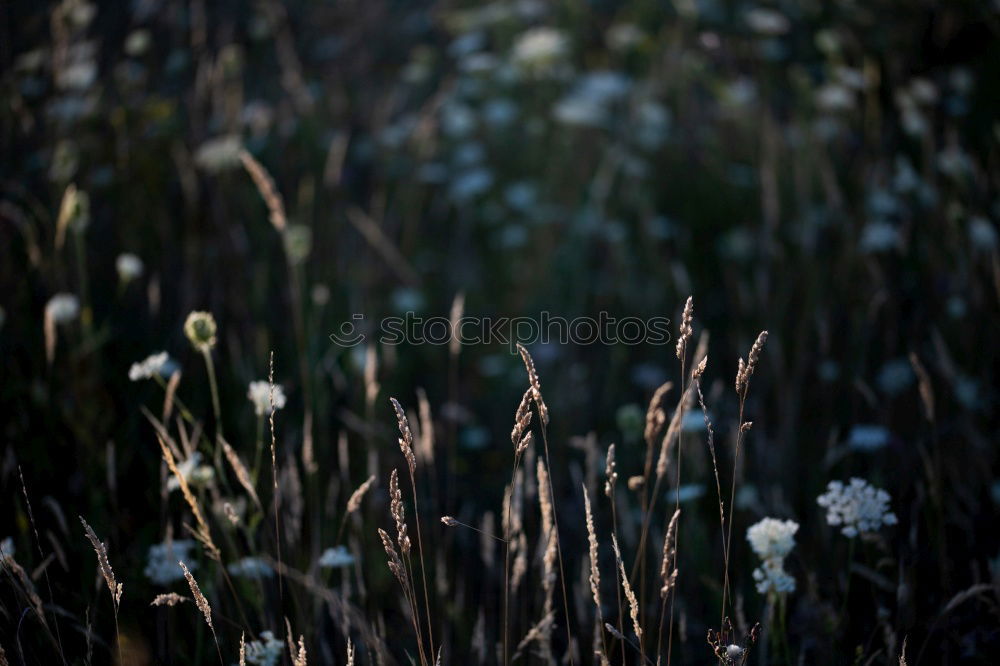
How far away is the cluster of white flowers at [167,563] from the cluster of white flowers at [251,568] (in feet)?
0.27

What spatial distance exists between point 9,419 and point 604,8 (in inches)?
134

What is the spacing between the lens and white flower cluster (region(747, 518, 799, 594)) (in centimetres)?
133

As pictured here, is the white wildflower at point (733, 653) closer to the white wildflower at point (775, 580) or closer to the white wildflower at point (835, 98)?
the white wildflower at point (775, 580)

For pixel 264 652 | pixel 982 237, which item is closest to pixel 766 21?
pixel 982 237

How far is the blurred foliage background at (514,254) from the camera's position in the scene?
1.80 meters

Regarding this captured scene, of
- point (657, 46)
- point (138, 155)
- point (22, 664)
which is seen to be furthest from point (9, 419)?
point (657, 46)

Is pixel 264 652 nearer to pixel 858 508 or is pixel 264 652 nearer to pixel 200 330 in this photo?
pixel 200 330

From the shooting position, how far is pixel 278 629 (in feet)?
5.10

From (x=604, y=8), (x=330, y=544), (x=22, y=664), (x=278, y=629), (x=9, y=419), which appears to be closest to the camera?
(x=22, y=664)

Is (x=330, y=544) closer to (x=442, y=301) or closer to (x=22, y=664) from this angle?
(x=22, y=664)

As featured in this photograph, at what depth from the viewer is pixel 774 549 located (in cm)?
136

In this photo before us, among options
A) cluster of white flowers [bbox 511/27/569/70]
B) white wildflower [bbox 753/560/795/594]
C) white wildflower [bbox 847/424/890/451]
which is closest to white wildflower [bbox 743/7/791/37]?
cluster of white flowers [bbox 511/27/569/70]

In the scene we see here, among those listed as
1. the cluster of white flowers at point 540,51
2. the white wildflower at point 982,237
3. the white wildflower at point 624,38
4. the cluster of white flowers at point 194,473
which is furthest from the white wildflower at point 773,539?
the white wildflower at point 624,38

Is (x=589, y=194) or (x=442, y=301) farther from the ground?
(x=589, y=194)
